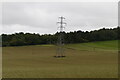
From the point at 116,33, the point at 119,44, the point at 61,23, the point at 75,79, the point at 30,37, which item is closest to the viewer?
the point at 75,79

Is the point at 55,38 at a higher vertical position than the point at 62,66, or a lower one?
higher

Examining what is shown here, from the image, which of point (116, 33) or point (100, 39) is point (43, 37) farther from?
point (116, 33)

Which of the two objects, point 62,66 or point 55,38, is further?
point 55,38

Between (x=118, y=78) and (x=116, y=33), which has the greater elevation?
(x=116, y=33)

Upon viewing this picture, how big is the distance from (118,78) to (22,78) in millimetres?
5392

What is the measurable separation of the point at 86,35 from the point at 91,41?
2.88 meters

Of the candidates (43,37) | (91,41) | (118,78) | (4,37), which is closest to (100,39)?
(91,41)

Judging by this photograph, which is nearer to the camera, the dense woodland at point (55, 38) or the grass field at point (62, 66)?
the grass field at point (62, 66)

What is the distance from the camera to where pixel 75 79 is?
1202 cm

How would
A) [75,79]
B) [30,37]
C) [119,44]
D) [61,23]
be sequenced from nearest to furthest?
1. [75,79]
2. [61,23]
3. [119,44]
4. [30,37]

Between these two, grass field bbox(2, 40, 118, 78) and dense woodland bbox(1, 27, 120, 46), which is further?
→ dense woodland bbox(1, 27, 120, 46)

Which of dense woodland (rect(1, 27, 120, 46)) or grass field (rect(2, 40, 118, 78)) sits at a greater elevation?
dense woodland (rect(1, 27, 120, 46))

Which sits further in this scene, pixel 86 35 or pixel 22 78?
pixel 86 35

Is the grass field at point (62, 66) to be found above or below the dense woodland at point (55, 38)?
below
